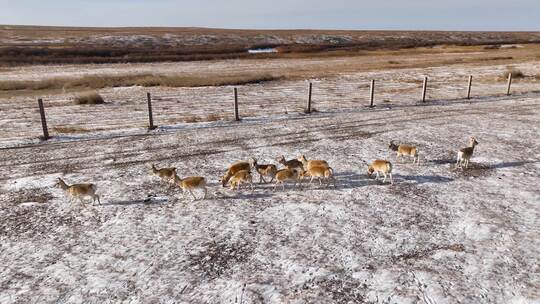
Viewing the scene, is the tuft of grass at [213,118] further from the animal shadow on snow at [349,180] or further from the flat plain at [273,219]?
the animal shadow on snow at [349,180]

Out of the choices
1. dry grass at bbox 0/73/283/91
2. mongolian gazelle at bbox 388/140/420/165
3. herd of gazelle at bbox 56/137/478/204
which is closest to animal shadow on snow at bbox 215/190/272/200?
herd of gazelle at bbox 56/137/478/204

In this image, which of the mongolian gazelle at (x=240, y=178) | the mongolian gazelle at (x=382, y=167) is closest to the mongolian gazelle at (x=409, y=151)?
the mongolian gazelle at (x=382, y=167)

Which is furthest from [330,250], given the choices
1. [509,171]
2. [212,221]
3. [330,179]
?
[509,171]

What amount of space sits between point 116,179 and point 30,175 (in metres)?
2.90

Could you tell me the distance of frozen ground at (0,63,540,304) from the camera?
7.67 metres

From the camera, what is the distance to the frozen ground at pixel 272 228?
7.67 metres

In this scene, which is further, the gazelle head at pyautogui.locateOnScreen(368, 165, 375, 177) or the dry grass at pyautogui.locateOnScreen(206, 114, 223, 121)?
the dry grass at pyautogui.locateOnScreen(206, 114, 223, 121)

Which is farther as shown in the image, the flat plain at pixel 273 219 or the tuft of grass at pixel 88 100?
the tuft of grass at pixel 88 100

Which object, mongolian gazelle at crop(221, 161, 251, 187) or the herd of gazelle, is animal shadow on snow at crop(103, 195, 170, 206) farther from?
mongolian gazelle at crop(221, 161, 251, 187)

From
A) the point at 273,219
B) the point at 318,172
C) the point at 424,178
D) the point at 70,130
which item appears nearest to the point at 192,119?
the point at 70,130

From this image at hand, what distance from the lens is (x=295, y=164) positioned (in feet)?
42.6

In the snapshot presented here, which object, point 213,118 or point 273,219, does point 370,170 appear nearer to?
point 273,219

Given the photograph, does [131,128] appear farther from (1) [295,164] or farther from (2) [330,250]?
(2) [330,250]

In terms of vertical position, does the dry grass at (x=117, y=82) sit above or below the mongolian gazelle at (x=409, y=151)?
below
